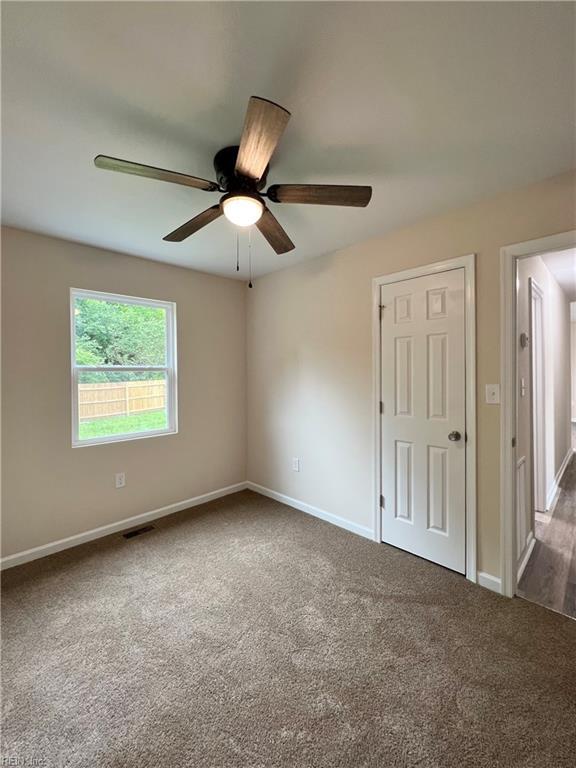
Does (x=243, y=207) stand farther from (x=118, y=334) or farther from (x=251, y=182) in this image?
(x=118, y=334)

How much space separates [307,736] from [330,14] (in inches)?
100

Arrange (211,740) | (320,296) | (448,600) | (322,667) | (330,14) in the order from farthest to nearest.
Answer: (320,296) < (448,600) < (322,667) < (211,740) < (330,14)

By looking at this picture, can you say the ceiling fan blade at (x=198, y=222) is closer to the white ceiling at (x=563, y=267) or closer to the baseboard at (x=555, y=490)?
the white ceiling at (x=563, y=267)

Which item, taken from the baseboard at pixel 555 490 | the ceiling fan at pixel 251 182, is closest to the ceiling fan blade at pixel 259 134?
the ceiling fan at pixel 251 182

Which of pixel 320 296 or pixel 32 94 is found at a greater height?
pixel 32 94

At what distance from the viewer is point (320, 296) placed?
3172 mm

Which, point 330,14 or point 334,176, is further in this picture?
point 334,176

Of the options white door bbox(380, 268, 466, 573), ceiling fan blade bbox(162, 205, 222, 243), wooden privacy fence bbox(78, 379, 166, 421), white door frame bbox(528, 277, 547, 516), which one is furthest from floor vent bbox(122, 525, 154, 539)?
white door frame bbox(528, 277, 547, 516)

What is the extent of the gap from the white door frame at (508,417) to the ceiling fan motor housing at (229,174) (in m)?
1.61

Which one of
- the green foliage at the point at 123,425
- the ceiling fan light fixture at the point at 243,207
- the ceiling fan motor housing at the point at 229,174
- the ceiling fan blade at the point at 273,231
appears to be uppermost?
the ceiling fan motor housing at the point at 229,174

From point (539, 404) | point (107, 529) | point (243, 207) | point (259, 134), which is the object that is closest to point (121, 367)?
point (107, 529)

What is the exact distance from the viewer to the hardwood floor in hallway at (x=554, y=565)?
2092mm

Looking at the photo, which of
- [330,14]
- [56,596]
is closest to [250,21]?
[330,14]

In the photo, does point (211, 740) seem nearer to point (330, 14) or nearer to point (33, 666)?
point (33, 666)
